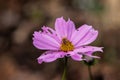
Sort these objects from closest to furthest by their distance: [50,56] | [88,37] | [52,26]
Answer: [50,56] < [88,37] < [52,26]

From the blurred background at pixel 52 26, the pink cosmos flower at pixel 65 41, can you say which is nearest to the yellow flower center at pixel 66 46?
the pink cosmos flower at pixel 65 41

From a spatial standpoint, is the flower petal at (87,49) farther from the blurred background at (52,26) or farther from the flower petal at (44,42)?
the blurred background at (52,26)

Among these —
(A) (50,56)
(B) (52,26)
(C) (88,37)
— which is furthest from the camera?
(B) (52,26)

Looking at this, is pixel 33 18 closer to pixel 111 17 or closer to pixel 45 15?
pixel 45 15

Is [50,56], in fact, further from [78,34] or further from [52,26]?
[52,26]

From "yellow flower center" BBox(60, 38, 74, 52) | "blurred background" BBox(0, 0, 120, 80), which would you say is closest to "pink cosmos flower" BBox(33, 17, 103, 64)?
"yellow flower center" BBox(60, 38, 74, 52)

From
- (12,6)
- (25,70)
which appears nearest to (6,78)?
(25,70)

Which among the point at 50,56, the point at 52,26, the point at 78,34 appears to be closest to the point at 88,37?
the point at 78,34

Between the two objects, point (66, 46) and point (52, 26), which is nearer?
point (66, 46)
